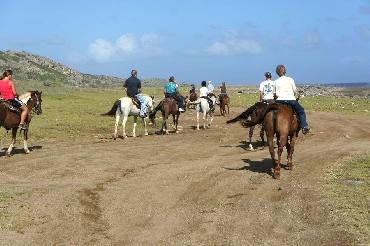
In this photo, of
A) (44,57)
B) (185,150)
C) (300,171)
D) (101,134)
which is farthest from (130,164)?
(44,57)

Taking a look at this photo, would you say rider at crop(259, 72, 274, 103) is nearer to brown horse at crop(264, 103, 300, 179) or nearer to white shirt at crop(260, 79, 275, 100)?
white shirt at crop(260, 79, 275, 100)

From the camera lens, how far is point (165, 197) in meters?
13.6

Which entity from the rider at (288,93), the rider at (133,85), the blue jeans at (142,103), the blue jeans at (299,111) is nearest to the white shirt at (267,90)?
the rider at (288,93)

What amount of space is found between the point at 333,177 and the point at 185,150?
341 inches

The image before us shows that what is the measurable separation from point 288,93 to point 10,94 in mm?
10610

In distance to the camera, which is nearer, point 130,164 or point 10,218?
point 10,218

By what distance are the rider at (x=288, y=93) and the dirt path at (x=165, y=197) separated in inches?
59.8

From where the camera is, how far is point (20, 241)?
10.1 metres

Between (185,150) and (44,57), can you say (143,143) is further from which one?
(44,57)

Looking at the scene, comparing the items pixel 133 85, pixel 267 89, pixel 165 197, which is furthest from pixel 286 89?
pixel 133 85

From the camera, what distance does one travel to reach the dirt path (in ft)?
34.0

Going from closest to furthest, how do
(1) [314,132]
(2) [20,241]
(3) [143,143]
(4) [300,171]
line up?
(2) [20,241] → (4) [300,171] → (3) [143,143] → (1) [314,132]

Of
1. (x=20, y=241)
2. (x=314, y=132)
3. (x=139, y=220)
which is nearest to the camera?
(x=20, y=241)

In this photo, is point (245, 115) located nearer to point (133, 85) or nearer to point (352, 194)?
point (352, 194)
